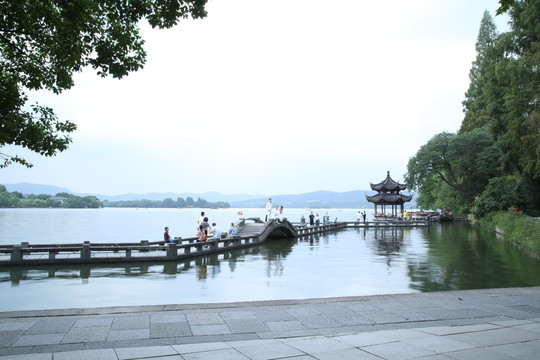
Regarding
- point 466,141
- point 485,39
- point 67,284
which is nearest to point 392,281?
point 67,284

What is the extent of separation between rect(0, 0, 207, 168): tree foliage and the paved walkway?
18.8ft

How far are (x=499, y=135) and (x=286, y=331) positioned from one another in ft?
117

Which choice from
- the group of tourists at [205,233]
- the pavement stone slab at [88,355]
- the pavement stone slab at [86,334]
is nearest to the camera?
the pavement stone slab at [88,355]

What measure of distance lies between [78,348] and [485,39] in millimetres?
63037

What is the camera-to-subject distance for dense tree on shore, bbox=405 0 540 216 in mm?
25809

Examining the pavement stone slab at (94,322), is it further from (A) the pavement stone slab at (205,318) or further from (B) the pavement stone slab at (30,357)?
(B) the pavement stone slab at (30,357)

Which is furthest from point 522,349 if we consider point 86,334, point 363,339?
point 86,334

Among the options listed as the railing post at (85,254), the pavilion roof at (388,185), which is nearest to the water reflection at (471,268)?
the railing post at (85,254)

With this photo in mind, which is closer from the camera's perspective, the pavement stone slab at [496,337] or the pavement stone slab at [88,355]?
the pavement stone slab at [88,355]

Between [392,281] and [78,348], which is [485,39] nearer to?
[392,281]

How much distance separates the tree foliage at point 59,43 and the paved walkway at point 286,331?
5724 mm

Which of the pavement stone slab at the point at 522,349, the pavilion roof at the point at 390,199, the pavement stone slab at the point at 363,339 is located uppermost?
the pavilion roof at the point at 390,199

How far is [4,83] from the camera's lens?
35.8 ft

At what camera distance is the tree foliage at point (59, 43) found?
9.79 meters
